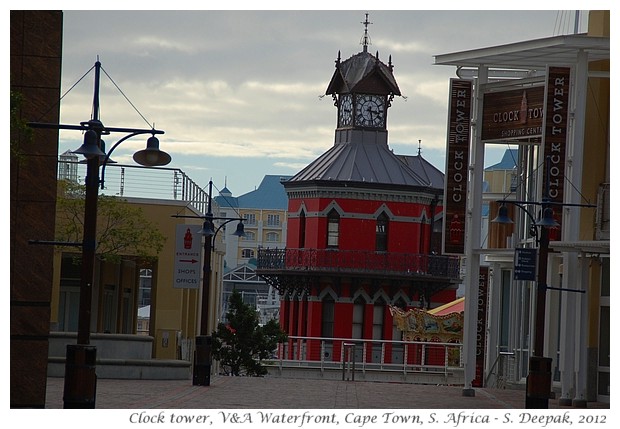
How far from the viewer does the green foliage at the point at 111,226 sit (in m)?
39.2

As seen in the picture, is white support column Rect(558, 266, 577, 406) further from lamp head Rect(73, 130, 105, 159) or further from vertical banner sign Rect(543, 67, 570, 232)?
lamp head Rect(73, 130, 105, 159)

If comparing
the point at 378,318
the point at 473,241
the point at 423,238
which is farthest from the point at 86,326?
the point at 423,238

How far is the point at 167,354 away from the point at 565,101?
703 inches

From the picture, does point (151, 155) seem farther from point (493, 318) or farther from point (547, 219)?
point (493, 318)

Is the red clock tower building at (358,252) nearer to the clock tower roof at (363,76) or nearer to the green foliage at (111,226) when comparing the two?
the clock tower roof at (363,76)

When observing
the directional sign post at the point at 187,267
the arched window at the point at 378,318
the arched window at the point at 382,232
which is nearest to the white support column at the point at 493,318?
the directional sign post at the point at 187,267

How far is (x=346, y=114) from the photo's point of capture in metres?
68.8

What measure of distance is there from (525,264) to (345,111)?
41.3m

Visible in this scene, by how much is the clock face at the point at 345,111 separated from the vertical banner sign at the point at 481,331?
29.6 m

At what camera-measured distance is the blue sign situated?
27.9 m

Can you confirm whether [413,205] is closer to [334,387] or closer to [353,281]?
[353,281]

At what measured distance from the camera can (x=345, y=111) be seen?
68812 mm

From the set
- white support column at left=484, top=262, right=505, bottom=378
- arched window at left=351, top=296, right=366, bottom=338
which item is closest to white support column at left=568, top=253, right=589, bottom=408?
white support column at left=484, top=262, right=505, bottom=378
